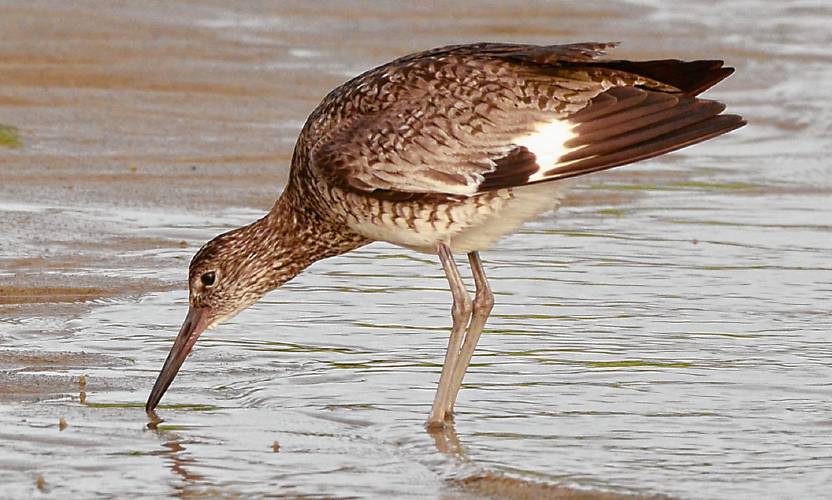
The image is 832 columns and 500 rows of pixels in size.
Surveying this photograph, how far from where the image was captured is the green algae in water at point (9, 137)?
38.1 ft

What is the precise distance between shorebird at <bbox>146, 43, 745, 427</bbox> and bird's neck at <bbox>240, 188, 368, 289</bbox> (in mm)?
150

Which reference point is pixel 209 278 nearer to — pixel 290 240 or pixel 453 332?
pixel 290 240

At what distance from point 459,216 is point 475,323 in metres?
0.60

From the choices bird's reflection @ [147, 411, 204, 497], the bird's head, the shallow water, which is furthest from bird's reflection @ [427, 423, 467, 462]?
the bird's head

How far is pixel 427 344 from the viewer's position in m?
8.09

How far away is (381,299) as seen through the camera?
8.83 meters

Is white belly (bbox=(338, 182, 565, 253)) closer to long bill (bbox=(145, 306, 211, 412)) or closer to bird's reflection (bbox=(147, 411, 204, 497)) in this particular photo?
long bill (bbox=(145, 306, 211, 412))

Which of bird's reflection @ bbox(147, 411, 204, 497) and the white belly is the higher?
the white belly

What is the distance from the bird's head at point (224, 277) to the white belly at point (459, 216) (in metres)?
0.60

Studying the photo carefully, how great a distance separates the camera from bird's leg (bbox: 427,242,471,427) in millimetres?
7000

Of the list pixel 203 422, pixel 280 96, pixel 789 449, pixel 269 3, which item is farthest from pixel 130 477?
pixel 269 3

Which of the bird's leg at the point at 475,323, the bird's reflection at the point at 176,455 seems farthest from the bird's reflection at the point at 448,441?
the bird's reflection at the point at 176,455

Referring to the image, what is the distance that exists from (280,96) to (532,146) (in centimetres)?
705

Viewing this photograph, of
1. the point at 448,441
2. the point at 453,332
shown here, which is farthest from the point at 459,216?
the point at 448,441
